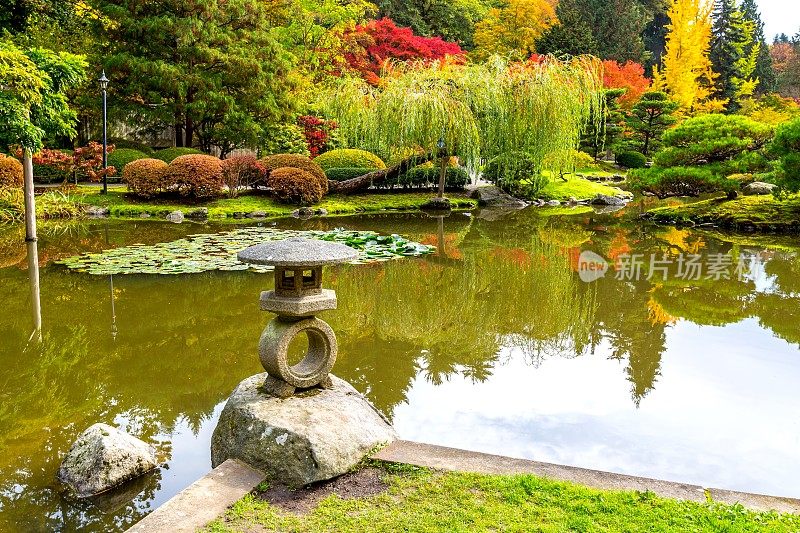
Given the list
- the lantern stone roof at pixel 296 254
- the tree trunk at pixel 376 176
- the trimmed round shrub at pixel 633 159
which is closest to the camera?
the lantern stone roof at pixel 296 254

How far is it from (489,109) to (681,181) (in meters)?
5.01

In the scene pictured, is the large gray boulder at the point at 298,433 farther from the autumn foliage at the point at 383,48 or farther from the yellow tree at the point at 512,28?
the yellow tree at the point at 512,28

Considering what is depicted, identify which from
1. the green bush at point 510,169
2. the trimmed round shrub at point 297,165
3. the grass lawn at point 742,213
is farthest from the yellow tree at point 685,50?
the trimmed round shrub at point 297,165

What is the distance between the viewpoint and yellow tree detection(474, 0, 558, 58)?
33.2 m

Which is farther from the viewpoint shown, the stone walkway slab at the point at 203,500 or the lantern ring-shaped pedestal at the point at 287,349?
the lantern ring-shaped pedestal at the point at 287,349

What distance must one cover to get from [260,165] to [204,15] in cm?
516

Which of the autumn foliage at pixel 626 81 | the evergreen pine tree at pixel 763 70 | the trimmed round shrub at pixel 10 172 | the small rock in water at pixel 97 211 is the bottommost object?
the small rock in water at pixel 97 211

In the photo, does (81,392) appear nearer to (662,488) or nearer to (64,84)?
(662,488)

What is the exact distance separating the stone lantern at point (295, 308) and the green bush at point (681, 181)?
12252mm

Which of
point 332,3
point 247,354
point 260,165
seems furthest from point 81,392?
point 332,3

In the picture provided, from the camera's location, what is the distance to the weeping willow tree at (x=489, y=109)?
1605 centimetres

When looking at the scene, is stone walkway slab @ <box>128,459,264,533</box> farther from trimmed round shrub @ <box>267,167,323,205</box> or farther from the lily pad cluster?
trimmed round shrub @ <box>267,167,323,205</box>

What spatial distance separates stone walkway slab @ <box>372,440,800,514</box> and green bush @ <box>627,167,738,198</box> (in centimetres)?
1233

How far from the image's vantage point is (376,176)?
18.5m
